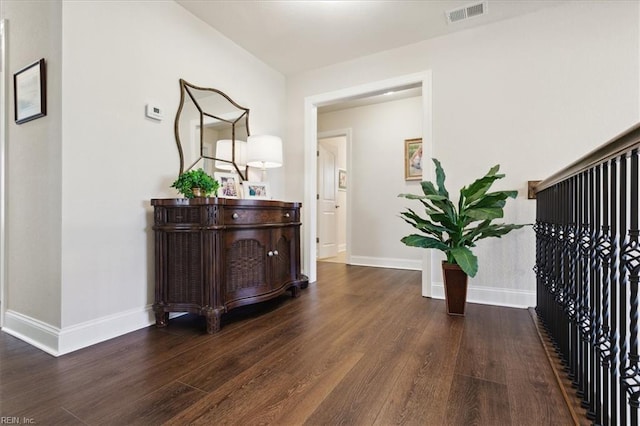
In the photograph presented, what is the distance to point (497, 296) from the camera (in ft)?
8.77

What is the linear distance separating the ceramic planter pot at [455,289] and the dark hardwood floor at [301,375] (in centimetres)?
10

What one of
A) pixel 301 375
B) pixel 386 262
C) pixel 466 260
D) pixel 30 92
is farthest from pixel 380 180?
pixel 30 92

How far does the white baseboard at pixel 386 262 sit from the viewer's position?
14.1ft

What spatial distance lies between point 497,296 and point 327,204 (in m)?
3.28

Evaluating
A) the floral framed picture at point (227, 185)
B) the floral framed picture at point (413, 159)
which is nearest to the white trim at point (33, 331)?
the floral framed picture at point (227, 185)

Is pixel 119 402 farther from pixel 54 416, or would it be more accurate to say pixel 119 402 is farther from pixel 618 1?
pixel 618 1

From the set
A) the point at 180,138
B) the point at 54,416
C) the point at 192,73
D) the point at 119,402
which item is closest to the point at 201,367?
the point at 119,402

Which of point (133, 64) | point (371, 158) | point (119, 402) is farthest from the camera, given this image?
point (371, 158)

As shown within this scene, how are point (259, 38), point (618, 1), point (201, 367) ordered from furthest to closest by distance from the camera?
point (259, 38)
point (618, 1)
point (201, 367)

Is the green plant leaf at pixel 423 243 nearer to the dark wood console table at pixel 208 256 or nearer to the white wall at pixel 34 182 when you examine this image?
the dark wood console table at pixel 208 256

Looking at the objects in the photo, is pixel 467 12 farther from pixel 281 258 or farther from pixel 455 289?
pixel 281 258

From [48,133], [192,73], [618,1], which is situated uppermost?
[618,1]

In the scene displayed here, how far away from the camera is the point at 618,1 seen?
2.33 meters

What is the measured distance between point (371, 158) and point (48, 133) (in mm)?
3664
